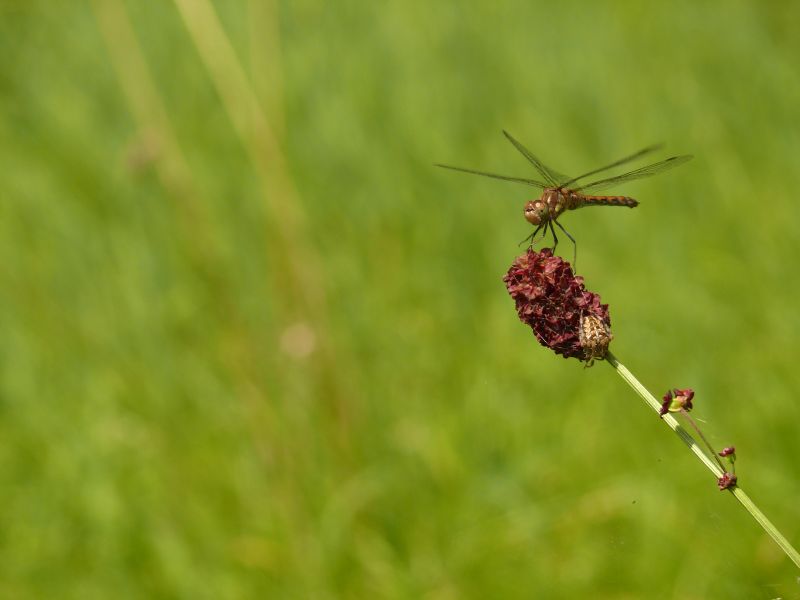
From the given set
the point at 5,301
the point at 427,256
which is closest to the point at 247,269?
the point at 427,256

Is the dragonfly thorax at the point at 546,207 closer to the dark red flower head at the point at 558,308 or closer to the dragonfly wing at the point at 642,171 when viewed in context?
the dragonfly wing at the point at 642,171

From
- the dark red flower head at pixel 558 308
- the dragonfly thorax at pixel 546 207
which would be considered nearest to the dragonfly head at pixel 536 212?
the dragonfly thorax at pixel 546 207

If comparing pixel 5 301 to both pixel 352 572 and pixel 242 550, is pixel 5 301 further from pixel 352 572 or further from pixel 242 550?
pixel 352 572

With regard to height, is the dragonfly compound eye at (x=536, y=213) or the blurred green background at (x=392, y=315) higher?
the blurred green background at (x=392, y=315)

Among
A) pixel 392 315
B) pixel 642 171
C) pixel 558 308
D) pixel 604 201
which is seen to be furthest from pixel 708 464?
pixel 392 315

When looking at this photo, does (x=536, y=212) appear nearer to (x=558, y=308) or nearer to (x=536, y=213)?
(x=536, y=213)

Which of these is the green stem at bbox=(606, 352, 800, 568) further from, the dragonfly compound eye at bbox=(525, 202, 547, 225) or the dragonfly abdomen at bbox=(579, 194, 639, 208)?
the dragonfly abdomen at bbox=(579, 194, 639, 208)
